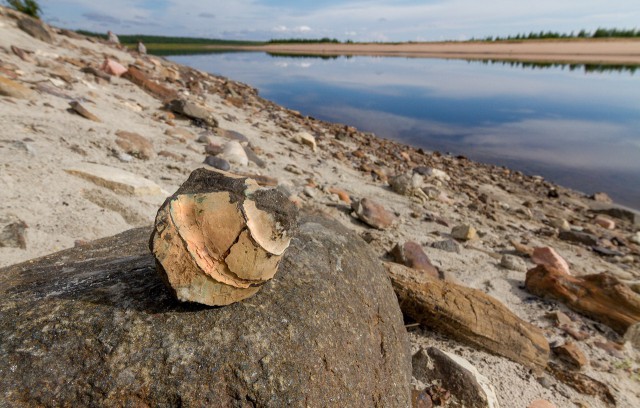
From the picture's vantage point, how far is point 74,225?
3420 millimetres

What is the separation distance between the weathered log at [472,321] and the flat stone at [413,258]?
0.77m

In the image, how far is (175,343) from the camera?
58.4 inches

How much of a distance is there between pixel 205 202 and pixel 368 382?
125cm

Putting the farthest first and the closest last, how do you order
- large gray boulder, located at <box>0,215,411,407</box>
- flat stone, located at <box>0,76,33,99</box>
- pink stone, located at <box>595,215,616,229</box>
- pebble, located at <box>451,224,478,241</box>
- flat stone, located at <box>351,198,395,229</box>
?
pink stone, located at <box>595,215,616,229</box> < flat stone, located at <box>0,76,33,99</box> < pebble, located at <box>451,224,478,241</box> < flat stone, located at <box>351,198,395,229</box> < large gray boulder, located at <box>0,215,411,407</box>

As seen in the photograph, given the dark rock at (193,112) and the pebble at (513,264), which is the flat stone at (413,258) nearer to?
the pebble at (513,264)

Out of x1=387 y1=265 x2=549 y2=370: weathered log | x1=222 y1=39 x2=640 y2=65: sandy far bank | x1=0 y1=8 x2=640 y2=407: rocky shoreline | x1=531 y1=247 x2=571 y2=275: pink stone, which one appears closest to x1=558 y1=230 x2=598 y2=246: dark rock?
x1=0 y1=8 x2=640 y2=407: rocky shoreline

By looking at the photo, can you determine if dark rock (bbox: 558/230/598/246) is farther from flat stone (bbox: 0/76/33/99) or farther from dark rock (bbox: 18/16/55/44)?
dark rock (bbox: 18/16/55/44)

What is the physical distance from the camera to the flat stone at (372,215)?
5.19 m

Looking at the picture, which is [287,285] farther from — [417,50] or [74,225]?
[417,50]

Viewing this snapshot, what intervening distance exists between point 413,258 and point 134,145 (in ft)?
13.9

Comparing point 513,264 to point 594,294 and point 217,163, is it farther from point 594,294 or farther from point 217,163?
point 217,163

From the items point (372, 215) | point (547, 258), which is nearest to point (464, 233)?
point (547, 258)

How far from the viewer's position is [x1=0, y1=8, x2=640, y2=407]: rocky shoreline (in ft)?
10.0

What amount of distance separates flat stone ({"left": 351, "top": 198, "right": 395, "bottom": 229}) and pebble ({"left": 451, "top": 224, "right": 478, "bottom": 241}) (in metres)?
0.99
